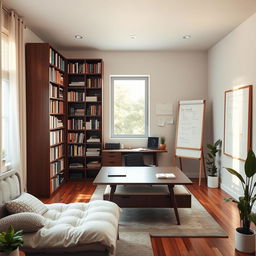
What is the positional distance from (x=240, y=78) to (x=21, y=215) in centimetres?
367

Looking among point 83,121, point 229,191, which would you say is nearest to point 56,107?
point 83,121

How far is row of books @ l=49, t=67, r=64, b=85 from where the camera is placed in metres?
4.58

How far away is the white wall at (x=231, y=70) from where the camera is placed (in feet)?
12.7

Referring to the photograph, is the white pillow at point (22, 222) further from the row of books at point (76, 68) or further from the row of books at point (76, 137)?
the row of books at point (76, 68)

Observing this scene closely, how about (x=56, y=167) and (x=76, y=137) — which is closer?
(x=56, y=167)

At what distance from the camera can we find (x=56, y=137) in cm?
493

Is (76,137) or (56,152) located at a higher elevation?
(76,137)

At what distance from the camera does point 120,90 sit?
6.10 m

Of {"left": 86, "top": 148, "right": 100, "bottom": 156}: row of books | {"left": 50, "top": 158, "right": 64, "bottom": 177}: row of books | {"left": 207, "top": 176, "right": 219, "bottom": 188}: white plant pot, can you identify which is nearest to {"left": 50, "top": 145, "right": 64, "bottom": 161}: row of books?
{"left": 50, "top": 158, "right": 64, "bottom": 177}: row of books

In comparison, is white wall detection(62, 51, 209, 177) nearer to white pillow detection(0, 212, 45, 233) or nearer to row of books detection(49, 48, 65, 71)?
row of books detection(49, 48, 65, 71)

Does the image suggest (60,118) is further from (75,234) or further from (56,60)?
(75,234)

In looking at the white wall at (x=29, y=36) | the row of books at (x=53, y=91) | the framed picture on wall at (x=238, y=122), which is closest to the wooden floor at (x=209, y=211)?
the framed picture on wall at (x=238, y=122)

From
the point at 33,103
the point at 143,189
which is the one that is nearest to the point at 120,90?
the point at 33,103

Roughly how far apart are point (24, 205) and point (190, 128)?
13.0 feet
